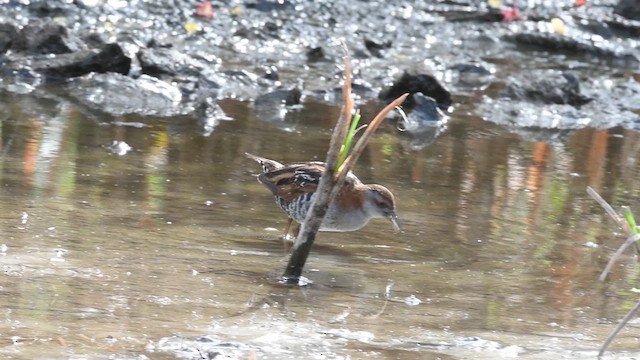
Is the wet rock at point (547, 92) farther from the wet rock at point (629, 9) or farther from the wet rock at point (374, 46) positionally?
the wet rock at point (629, 9)

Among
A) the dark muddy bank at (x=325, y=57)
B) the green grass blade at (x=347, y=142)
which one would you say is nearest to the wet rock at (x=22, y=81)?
the dark muddy bank at (x=325, y=57)

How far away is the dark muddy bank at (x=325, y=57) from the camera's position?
11711mm

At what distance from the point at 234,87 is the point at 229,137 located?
7.86 feet

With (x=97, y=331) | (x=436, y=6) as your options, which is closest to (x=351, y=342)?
(x=97, y=331)

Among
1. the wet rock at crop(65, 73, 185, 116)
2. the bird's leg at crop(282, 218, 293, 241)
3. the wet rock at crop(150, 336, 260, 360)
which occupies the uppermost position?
the wet rock at crop(150, 336, 260, 360)

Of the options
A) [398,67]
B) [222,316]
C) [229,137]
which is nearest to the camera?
[222,316]

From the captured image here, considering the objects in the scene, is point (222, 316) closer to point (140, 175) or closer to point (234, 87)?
point (140, 175)

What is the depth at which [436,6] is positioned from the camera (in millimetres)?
18031

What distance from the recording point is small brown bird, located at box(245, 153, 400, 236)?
739cm

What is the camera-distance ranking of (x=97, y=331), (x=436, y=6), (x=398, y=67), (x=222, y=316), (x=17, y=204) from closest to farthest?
(x=97, y=331), (x=222, y=316), (x=17, y=204), (x=398, y=67), (x=436, y=6)

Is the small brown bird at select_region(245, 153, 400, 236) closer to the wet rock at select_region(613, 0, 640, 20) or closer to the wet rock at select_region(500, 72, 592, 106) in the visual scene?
the wet rock at select_region(500, 72, 592, 106)

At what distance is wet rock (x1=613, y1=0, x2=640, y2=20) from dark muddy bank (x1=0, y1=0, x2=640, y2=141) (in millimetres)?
Result: 19

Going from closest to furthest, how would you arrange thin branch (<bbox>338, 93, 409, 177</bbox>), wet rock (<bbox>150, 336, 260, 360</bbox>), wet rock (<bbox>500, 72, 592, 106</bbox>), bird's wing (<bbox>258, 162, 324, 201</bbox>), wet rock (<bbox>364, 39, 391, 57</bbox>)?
wet rock (<bbox>150, 336, 260, 360</bbox>)
thin branch (<bbox>338, 93, 409, 177</bbox>)
bird's wing (<bbox>258, 162, 324, 201</bbox>)
wet rock (<bbox>500, 72, 592, 106</bbox>)
wet rock (<bbox>364, 39, 391, 57</bbox>)

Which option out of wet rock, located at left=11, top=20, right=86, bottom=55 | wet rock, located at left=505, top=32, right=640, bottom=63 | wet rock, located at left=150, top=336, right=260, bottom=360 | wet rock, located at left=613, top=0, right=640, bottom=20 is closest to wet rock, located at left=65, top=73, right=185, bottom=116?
wet rock, located at left=11, top=20, right=86, bottom=55
